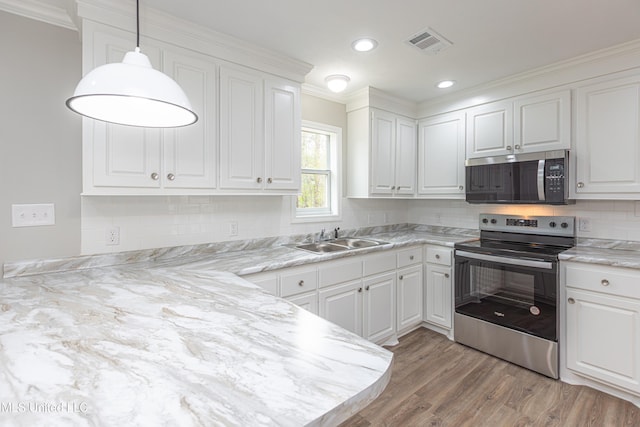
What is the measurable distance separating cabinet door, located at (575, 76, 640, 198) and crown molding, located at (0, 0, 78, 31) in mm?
3611

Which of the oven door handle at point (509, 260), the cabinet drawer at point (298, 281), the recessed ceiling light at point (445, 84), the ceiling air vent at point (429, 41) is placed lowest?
the cabinet drawer at point (298, 281)

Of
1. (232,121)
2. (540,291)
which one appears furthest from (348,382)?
(540,291)

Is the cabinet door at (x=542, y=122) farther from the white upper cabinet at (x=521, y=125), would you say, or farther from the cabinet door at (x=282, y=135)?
the cabinet door at (x=282, y=135)

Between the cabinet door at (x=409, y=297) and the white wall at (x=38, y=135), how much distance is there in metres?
2.59

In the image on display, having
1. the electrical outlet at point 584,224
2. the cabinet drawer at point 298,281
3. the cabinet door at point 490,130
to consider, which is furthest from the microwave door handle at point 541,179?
the cabinet drawer at point 298,281

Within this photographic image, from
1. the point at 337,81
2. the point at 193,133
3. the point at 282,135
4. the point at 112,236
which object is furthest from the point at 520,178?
the point at 112,236

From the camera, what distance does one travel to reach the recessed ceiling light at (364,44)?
7.13 feet

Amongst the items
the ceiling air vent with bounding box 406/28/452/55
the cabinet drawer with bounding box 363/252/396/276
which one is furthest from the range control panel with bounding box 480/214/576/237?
the ceiling air vent with bounding box 406/28/452/55

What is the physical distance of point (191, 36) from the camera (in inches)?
78.4

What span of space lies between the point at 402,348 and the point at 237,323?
2.26 m

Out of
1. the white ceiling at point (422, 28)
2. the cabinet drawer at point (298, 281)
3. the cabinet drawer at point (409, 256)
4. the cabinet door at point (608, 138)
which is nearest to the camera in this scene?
the white ceiling at point (422, 28)

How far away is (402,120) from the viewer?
11.4 ft

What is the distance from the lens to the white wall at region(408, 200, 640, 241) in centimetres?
249

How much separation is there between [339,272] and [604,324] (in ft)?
6.09
